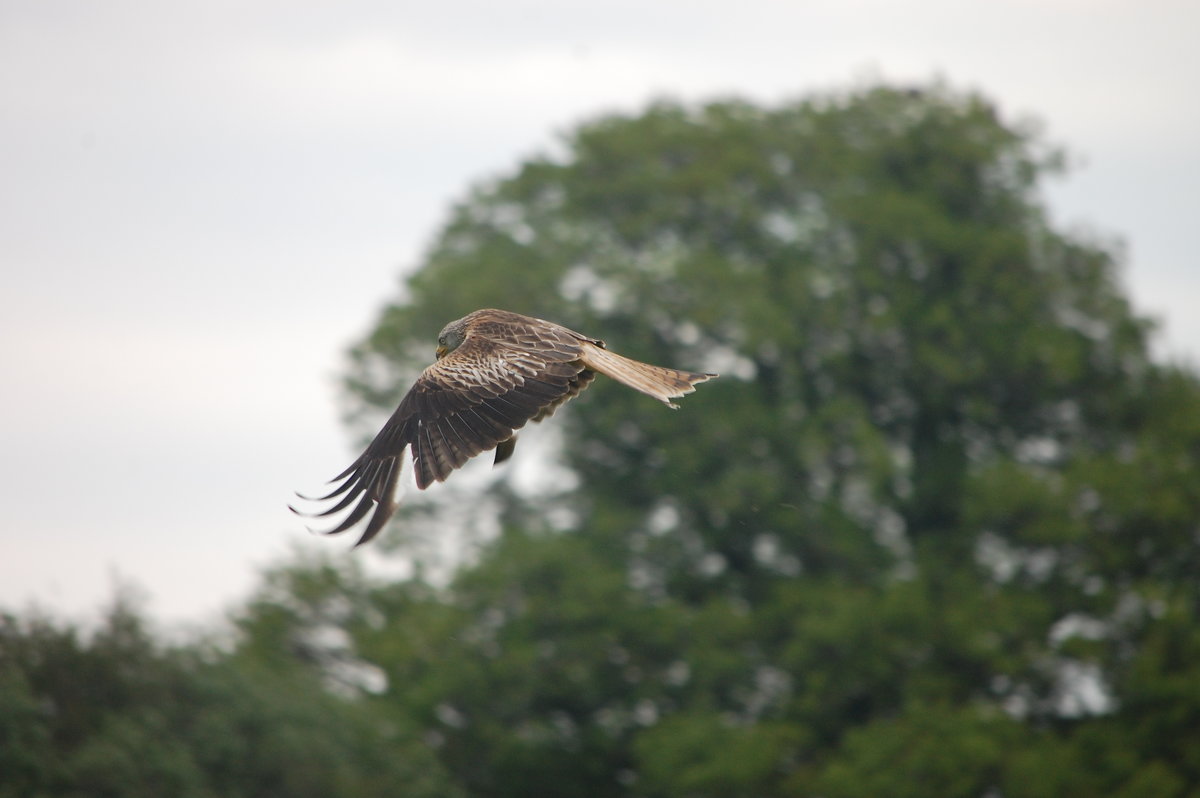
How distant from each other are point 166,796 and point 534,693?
6328mm

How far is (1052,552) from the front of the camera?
2514cm

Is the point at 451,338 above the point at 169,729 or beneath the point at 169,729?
beneath

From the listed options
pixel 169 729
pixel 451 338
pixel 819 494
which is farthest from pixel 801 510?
pixel 451 338

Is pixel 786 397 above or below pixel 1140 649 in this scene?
above

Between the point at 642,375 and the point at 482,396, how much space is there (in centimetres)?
99

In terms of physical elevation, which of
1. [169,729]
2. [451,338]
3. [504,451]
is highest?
[169,729]

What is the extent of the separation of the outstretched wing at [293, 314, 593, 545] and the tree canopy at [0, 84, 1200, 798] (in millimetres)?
13757

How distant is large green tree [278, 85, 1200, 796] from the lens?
2352 centimetres

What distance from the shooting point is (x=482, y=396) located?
360 inches

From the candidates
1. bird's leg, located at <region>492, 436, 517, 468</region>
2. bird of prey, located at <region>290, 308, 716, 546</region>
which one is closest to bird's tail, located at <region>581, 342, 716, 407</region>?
bird of prey, located at <region>290, 308, 716, 546</region>

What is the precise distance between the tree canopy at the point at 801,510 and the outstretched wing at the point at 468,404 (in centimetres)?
1376

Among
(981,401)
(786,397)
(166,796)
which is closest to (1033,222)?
(981,401)

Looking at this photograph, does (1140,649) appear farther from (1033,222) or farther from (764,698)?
(1033,222)

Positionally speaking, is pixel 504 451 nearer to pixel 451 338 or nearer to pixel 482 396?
pixel 482 396
